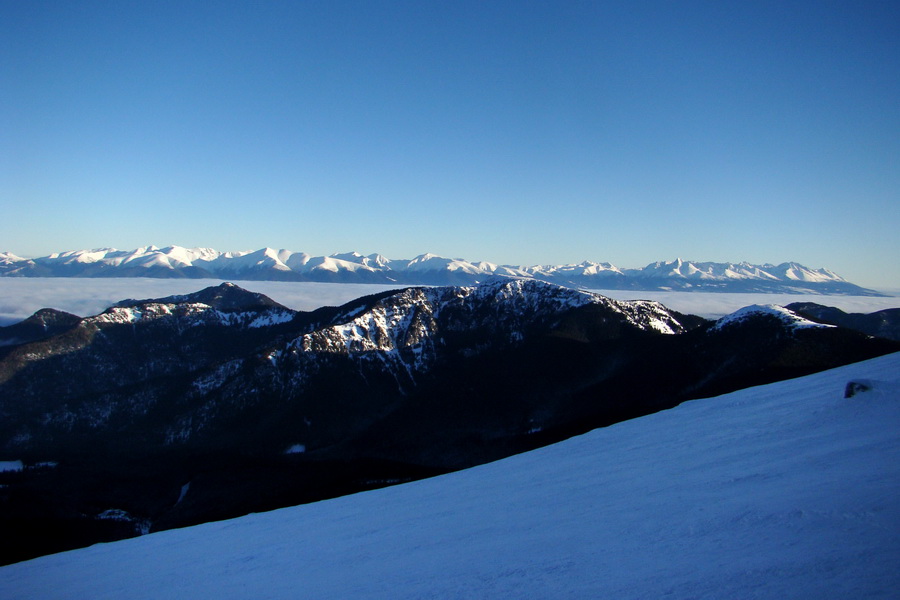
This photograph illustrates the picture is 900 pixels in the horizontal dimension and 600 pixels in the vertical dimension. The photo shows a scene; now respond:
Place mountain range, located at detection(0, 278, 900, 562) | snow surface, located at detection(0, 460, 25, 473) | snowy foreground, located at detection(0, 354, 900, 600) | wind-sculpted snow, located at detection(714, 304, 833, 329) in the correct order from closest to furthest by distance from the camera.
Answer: snowy foreground, located at detection(0, 354, 900, 600) → mountain range, located at detection(0, 278, 900, 562) → wind-sculpted snow, located at detection(714, 304, 833, 329) → snow surface, located at detection(0, 460, 25, 473)

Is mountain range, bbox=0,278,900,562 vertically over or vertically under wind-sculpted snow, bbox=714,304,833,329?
under

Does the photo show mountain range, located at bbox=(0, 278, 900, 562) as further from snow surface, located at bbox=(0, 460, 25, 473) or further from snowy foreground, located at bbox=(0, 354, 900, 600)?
snowy foreground, located at bbox=(0, 354, 900, 600)

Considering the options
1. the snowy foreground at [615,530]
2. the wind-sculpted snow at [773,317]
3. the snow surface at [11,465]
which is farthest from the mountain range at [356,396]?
the snowy foreground at [615,530]

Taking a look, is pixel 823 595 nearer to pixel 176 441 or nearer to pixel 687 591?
pixel 687 591

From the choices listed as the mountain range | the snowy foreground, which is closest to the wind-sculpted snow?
the mountain range

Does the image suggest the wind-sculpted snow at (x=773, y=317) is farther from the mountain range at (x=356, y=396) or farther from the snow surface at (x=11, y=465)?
the snow surface at (x=11, y=465)

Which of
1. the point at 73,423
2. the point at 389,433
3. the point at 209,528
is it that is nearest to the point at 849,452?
the point at 209,528

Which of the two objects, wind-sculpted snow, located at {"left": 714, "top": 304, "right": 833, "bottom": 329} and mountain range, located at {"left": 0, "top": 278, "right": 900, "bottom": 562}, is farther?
wind-sculpted snow, located at {"left": 714, "top": 304, "right": 833, "bottom": 329}

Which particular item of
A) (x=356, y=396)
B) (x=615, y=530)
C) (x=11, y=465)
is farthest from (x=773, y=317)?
(x=11, y=465)
